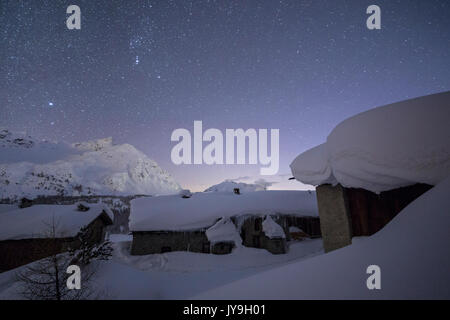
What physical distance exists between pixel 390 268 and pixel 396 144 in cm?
190

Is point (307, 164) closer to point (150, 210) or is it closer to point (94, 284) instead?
point (94, 284)

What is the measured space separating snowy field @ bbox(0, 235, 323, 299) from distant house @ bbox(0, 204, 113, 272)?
7.39ft

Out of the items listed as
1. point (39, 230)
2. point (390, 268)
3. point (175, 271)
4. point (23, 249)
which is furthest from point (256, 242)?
point (23, 249)

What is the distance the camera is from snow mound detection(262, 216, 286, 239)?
626 inches

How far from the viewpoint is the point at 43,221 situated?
52.9 feet

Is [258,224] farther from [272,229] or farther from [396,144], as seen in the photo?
[396,144]

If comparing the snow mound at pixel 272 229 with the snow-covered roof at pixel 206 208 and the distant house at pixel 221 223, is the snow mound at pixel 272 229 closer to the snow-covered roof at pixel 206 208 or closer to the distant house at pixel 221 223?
the distant house at pixel 221 223

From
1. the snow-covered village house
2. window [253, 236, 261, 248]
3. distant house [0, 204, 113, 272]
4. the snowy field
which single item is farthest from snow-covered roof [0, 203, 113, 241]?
the snow-covered village house

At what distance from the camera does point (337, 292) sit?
1962 mm

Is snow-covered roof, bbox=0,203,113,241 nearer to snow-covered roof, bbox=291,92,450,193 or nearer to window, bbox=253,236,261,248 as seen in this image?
window, bbox=253,236,261,248

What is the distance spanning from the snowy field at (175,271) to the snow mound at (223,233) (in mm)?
949

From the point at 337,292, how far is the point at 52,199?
241 ft

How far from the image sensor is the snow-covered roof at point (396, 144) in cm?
276

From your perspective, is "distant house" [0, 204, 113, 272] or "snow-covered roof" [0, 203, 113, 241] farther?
"snow-covered roof" [0, 203, 113, 241]
